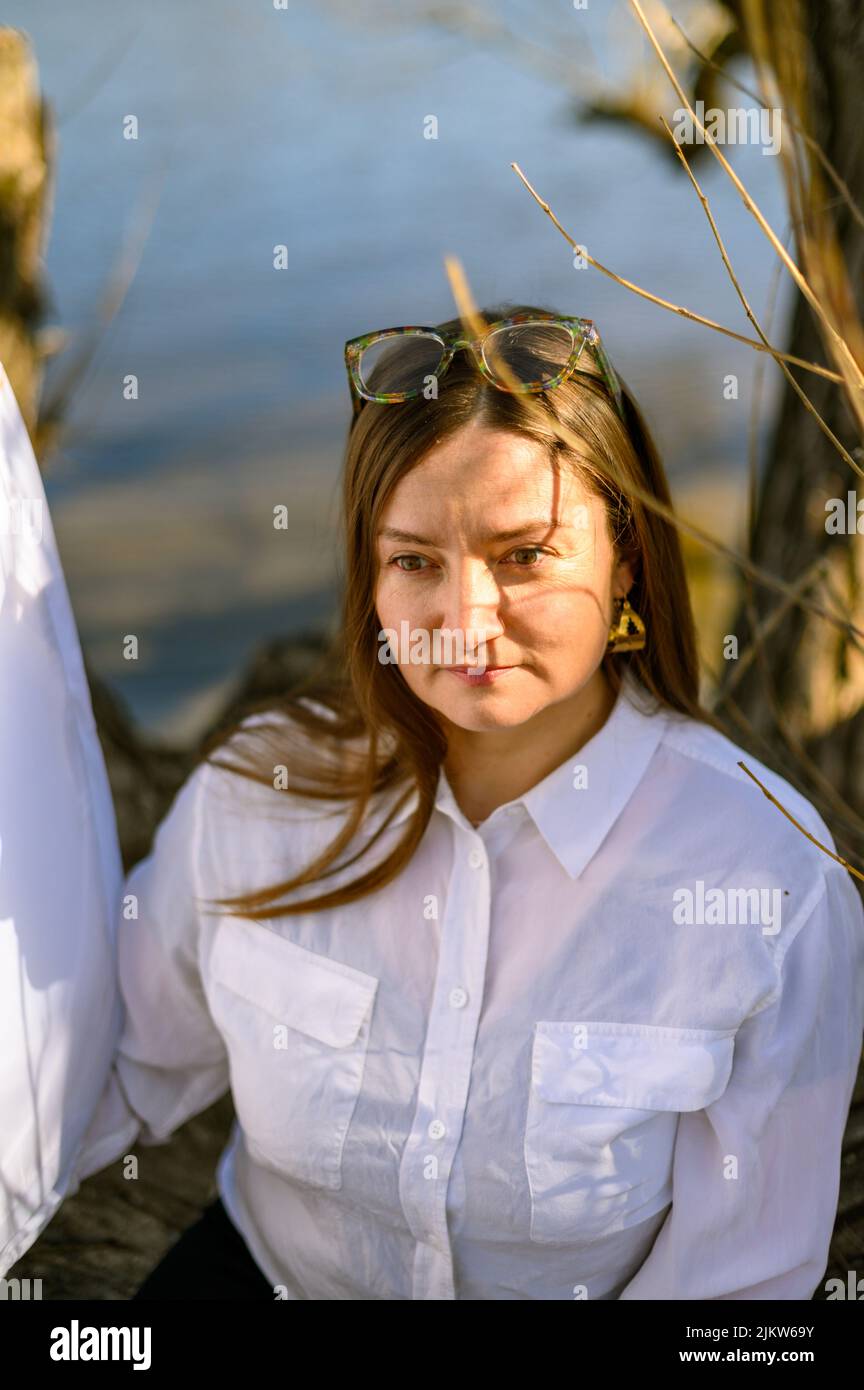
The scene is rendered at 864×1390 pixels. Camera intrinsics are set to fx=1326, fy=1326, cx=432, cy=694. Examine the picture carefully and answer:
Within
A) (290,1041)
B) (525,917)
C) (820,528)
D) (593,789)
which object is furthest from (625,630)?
(820,528)

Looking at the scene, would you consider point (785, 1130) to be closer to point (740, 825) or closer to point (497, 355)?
point (740, 825)

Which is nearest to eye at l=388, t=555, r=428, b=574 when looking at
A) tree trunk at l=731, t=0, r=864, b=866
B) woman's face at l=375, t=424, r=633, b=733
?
woman's face at l=375, t=424, r=633, b=733

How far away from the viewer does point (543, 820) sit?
1.25 meters

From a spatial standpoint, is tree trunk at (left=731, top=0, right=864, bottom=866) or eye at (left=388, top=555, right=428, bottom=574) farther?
tree trunk at (left=731, top=0, right=864, bottom=866)

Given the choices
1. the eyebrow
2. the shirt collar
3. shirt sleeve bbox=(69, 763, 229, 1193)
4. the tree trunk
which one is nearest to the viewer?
the eyebrow

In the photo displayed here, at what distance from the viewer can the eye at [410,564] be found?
1166 millimetres

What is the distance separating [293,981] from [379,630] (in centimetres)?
36

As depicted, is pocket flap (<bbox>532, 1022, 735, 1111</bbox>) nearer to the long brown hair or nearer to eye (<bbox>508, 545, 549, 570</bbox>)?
the long brown hair

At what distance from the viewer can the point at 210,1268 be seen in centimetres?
142

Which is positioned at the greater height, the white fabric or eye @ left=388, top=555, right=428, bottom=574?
eye @ left=388, top=555, right=428, bottom=574

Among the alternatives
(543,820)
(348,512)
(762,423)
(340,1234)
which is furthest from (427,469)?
(762,423)

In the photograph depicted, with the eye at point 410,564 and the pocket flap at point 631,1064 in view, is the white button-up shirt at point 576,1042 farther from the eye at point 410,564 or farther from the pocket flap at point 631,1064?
the eye at point 410,564

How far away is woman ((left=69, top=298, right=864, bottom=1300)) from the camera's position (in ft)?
3.77

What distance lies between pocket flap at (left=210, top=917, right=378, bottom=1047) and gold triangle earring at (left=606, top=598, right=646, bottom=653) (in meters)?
0.40
